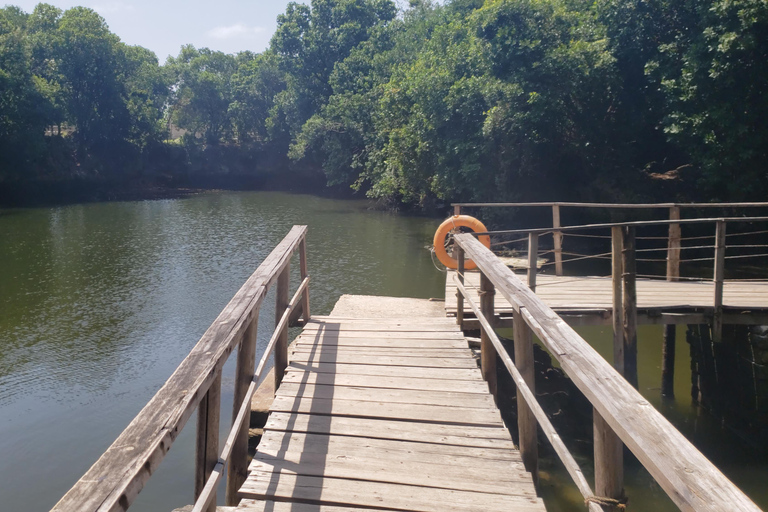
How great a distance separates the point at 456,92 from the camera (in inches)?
731

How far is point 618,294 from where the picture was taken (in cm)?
589

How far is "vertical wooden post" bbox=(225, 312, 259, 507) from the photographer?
3191mm

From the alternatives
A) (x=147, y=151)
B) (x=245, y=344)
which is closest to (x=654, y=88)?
(x=245, y=344)

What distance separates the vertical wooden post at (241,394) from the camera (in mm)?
3191

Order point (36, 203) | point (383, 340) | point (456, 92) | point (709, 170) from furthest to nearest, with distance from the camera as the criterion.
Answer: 1. point (36, 203)
2. point (456, 92)
3. point (709, 170)
4. point (383, 340)

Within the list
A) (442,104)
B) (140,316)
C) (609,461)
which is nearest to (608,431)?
(609,461)

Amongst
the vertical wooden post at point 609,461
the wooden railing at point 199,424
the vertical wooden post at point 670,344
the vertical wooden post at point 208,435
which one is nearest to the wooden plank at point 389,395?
the wooden railing at point 199,424

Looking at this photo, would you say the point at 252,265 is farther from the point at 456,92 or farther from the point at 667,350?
the point at 667,350

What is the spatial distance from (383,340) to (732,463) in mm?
3981

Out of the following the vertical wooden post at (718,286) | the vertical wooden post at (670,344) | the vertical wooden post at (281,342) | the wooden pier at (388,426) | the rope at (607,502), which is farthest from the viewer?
the vertical wooden post at (670,344)

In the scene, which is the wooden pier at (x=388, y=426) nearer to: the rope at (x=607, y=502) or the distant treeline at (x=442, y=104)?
the rope at (x=607, y=502)

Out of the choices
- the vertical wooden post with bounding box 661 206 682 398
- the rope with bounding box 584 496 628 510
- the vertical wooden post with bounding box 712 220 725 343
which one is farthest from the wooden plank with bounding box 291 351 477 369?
the vertical wooden post with bounding box 661 206 682 398

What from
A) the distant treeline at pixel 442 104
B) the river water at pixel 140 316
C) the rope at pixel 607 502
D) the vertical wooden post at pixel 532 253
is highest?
the distant treeline at pixel 442 104

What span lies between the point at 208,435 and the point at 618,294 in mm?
4543
